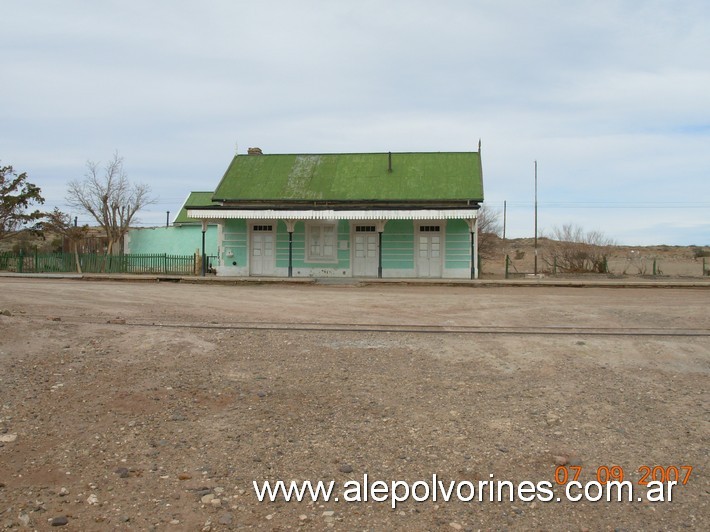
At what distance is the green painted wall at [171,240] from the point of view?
32.1 metres

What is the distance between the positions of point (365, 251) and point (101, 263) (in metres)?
12.8

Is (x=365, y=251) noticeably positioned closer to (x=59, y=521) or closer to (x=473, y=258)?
(x=473, y=258)

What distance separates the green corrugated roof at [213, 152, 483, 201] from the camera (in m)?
25.2

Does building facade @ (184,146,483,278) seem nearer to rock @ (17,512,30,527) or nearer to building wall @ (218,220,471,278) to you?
building wall @ (218,220,471,278)

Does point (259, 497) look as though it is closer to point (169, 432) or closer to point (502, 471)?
point (169, 432)

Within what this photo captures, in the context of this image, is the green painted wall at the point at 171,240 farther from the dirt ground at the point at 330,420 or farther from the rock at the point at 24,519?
the rock at the point at 24,519

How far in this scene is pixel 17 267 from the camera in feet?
93.7

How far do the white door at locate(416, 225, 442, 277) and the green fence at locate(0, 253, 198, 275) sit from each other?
10138mm

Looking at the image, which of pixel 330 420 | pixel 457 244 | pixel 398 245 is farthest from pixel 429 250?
pixel 330 420

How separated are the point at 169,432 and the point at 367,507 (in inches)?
77.4

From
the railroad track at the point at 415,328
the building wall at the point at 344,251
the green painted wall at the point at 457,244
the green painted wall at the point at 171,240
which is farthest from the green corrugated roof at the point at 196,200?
the railroad track at the point at 415,328

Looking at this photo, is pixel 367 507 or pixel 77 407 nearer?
pixel 367 507

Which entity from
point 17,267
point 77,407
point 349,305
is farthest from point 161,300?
point 17,267

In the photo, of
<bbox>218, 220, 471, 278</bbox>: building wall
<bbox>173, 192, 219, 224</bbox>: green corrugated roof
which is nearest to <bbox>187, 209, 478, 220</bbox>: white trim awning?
<bbox>218, 220, 471, 278</bbox>: building wall
